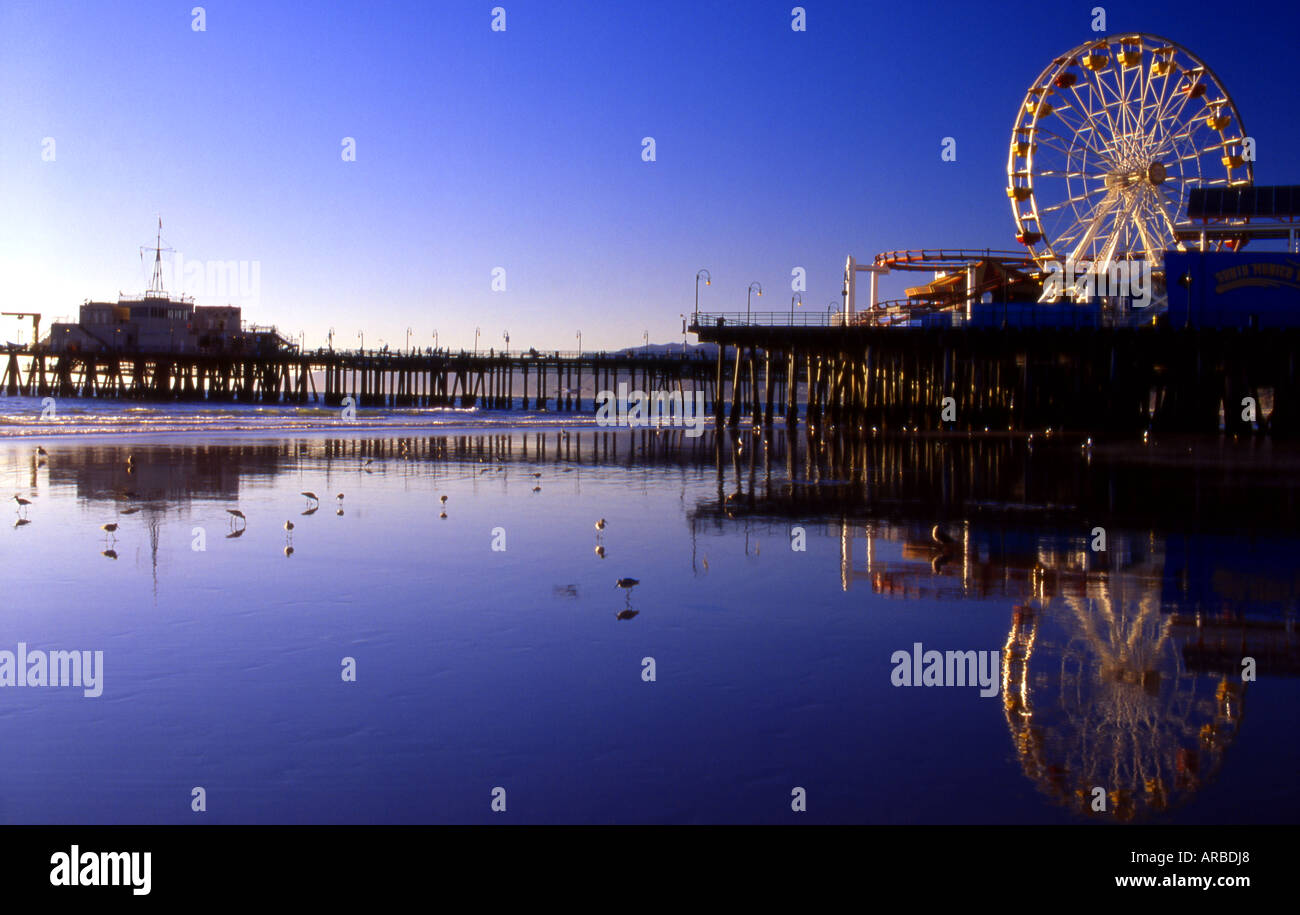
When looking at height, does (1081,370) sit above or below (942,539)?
above

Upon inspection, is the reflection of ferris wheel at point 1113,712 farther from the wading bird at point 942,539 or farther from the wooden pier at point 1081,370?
the wooden pier at point 1081,370

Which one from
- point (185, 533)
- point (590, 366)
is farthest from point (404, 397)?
point (185, 533)

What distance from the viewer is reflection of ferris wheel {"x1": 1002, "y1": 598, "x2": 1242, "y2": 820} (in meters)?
5.12

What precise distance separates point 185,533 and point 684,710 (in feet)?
27.8

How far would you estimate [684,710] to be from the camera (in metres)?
6.25

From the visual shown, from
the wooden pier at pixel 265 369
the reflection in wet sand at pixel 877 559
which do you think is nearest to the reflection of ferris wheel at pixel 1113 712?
the reflection in wet sand at pixel 877 559

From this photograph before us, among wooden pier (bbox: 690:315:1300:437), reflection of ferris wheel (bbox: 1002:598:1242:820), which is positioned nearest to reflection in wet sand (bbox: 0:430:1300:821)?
reflection of ferris wheel (bbox: 1002:598:1242:820)

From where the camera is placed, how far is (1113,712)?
614cm

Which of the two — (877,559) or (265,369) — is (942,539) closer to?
(877,559)

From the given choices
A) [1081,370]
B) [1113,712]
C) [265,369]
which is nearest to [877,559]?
[1113,712]

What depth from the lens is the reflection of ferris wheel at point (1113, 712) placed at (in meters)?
5.12

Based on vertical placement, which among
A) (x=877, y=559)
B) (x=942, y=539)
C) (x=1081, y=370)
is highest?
(x=1081, y=370)

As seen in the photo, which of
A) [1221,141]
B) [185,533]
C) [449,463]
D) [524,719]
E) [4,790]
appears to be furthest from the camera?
[1221,141]
